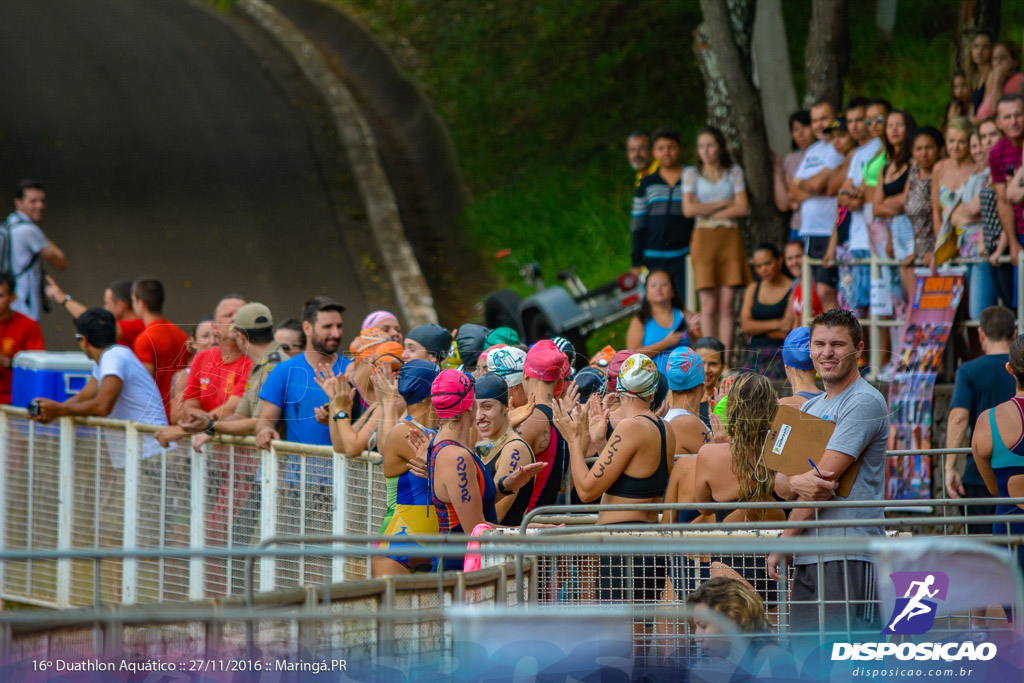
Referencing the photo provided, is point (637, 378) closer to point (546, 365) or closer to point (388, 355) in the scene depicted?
point (546, 365)

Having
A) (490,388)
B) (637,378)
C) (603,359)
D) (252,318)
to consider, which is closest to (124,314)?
(252,318)

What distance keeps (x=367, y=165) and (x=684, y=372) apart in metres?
16.9

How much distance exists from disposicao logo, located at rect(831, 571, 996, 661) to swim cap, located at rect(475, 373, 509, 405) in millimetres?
2719

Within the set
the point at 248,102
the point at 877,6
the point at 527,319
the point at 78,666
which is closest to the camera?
the point at 78,666

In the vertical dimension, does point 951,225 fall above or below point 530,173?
below

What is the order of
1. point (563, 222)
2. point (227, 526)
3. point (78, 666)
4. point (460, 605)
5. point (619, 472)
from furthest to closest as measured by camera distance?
point (563, 222)
point (227, 526)
point (619, 472)
point (460, 605)
point (78, 666)

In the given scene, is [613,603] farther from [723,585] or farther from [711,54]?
[711,54]

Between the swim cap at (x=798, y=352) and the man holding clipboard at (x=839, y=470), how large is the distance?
48.2 inches

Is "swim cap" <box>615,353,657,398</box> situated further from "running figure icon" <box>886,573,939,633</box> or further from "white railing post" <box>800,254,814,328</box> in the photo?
"white railing post" <box>800,254,814,328</box>

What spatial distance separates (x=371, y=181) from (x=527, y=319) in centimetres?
937

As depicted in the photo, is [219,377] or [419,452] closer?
[419,452]

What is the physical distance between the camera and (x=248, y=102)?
25.5 meters

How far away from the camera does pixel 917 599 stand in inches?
155

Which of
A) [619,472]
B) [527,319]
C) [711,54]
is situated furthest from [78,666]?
[711,54]
